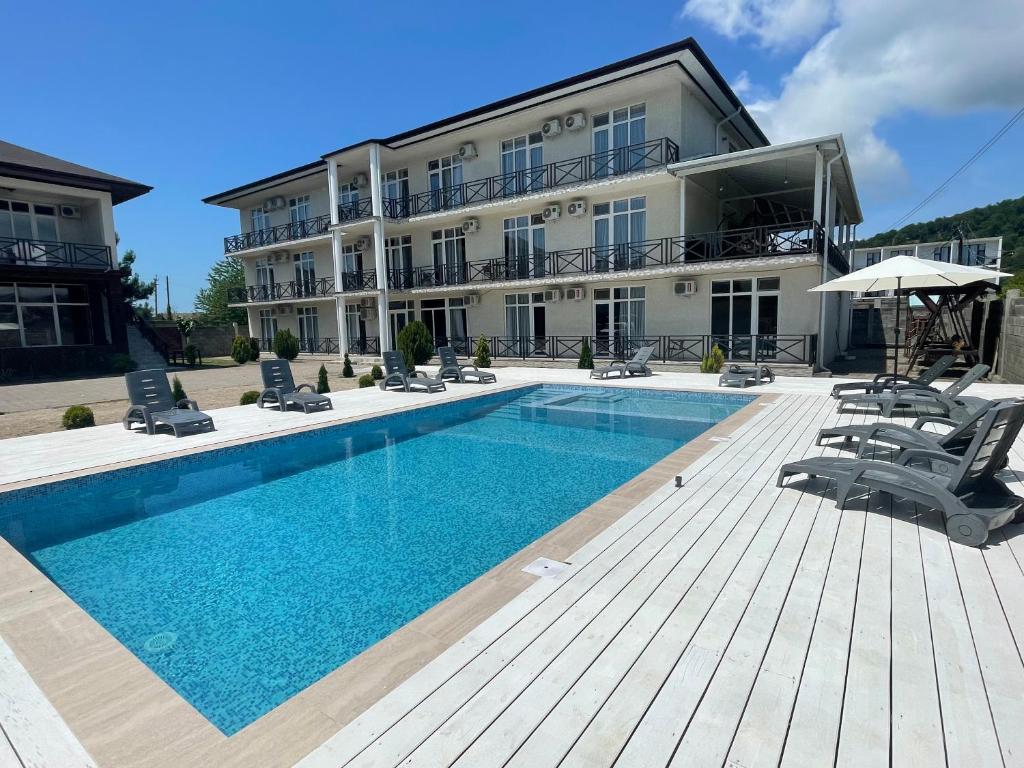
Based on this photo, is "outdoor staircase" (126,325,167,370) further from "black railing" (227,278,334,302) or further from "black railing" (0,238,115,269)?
"black railing" (227,278,334,302)

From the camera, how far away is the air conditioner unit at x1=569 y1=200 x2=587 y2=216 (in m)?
18.0

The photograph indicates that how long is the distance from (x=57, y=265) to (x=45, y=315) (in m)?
1.90

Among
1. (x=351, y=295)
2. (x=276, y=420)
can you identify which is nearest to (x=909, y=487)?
(x=276, y=420)

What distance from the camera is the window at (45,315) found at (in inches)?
748

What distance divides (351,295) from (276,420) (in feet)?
48.3

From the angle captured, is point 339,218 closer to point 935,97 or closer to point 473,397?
point 473,397

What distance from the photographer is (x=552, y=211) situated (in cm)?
1861

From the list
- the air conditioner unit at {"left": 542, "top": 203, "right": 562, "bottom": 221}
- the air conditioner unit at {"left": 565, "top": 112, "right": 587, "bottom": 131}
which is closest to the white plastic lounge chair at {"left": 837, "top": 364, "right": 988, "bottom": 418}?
the air conditioner unit at {"left": 542, "top": 203, "right": 562, "bottom": 221}

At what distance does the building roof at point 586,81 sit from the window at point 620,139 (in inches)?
75.3

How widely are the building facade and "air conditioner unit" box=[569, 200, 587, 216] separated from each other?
1645 cm

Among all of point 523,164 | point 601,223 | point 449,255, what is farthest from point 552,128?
point 449,255

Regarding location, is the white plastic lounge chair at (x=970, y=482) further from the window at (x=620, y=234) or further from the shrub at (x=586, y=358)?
the window at (x=620, y=234)

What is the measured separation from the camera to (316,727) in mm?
2104

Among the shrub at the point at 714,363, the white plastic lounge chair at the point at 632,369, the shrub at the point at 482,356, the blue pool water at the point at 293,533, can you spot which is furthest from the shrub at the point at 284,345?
the shrub at the point at 714,363
